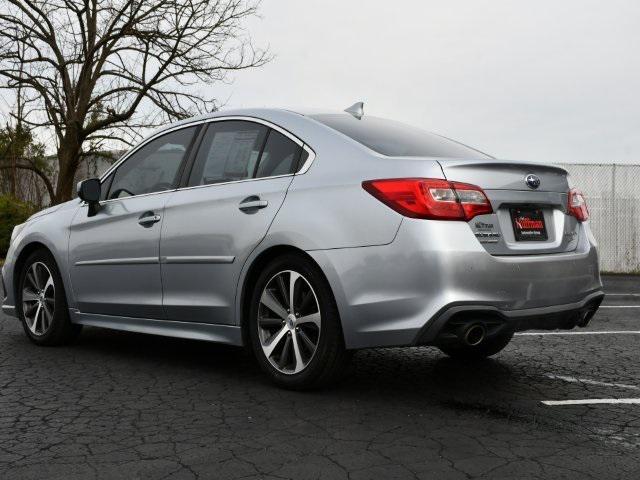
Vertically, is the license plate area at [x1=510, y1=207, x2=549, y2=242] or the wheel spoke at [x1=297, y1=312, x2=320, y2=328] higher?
the license plate area at [x1=510, y1=207, x2=549, y2=242]

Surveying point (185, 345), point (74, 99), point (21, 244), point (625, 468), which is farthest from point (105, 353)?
point (74, 99)

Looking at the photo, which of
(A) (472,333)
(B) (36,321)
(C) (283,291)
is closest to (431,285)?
(A) (472,333)

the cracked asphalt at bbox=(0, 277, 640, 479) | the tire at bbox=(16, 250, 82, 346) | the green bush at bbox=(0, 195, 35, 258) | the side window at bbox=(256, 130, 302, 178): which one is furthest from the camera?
the green bush at bbox=(0, 195, 35, 258)

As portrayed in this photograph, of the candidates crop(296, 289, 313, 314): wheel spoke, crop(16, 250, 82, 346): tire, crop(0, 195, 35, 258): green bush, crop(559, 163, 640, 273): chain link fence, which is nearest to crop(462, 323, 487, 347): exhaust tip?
crop(296, 289, 313, 314): wheel spoke

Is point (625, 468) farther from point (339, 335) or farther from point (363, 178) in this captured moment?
point (363, 178)

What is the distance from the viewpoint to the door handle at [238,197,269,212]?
4711mm

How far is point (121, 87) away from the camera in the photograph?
24.3m

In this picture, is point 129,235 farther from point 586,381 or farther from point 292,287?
point 586,381

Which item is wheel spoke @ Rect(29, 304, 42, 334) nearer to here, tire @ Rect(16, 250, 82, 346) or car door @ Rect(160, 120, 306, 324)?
tire @ Rect(16, 250, 82, 346)

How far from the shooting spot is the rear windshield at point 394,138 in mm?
4645

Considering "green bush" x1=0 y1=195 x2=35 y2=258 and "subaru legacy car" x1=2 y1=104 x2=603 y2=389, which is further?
Result: "green bush" x1=0 y1=195 x2=35 y2=258

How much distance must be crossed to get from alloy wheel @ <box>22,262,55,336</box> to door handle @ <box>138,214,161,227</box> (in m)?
1.26

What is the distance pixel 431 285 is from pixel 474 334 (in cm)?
37

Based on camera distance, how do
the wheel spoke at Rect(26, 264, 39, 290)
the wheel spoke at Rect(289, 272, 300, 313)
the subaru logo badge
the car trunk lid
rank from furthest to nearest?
1. the wheel spoke at Rect(26, 264, 39, 290)
2. the wheel spoke at Rect(289, 272, 300, 313)
3. the subaru logo badge
4. the car trunk lid
